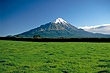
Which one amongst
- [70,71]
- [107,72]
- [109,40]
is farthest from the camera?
[109,40]

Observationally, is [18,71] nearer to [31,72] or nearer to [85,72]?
[31,72]

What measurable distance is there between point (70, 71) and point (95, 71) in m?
1.92

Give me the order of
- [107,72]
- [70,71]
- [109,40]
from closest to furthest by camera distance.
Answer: [107,72] → [70,71] → [109,40]

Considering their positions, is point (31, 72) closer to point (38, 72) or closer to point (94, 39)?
point (38, 72)

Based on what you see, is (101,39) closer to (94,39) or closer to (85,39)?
(94,39)

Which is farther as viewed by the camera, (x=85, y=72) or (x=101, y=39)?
(x=101, y=39)

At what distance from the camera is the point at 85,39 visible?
60.4 metres

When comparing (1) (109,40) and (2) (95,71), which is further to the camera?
(1) (109,40)

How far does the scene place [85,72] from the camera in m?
8.66

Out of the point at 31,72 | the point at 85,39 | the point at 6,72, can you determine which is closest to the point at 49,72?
the point at 31,72

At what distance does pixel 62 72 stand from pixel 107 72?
3.27 m

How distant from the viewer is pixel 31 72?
870 centimetres

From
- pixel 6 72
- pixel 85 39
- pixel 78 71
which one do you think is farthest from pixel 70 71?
pixel 85 39

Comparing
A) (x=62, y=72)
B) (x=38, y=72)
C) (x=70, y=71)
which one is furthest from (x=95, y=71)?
(x=38, y=72)
